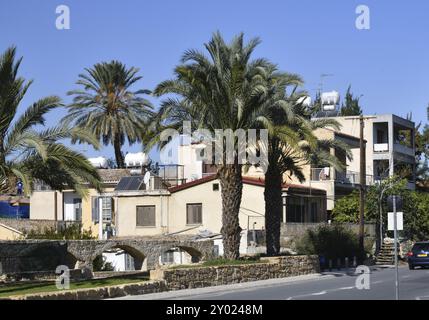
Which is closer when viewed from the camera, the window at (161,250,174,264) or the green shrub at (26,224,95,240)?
the green shrub at (26,224,95,240)

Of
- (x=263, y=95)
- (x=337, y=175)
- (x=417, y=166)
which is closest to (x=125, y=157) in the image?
(x=337, y=175)

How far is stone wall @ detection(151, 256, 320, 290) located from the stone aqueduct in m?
4.99

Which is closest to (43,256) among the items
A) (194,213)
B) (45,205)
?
(194,213)

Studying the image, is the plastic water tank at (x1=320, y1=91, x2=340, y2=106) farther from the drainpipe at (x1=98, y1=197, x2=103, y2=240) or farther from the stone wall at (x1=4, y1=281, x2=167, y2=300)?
the stone wall at (x1=4, y1=281, x2=167, y2=300)

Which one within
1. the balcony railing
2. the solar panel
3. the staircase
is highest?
the balcony railing

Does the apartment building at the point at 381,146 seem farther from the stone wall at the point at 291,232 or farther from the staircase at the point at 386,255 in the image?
the stone wall at the point at 291,232

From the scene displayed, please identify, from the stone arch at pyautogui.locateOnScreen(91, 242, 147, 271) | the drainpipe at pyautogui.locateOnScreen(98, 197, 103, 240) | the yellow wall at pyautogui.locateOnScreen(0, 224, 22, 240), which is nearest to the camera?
the stone arch at pyautogui.locateOnScreen(91, 242, 147, 271)

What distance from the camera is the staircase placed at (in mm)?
49250

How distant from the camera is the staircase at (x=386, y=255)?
49.2 m

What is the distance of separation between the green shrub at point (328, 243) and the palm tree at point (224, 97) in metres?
11.6

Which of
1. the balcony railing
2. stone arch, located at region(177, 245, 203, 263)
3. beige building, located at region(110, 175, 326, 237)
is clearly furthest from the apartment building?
stone arch, located at region(177, 245, 203, 263)

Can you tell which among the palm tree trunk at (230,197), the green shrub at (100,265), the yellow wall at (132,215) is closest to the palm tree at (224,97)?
the palm tree trunk at (230,197)

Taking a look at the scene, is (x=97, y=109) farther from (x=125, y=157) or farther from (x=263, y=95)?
(x=263, y=95)

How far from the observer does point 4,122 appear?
2405 centimetres
